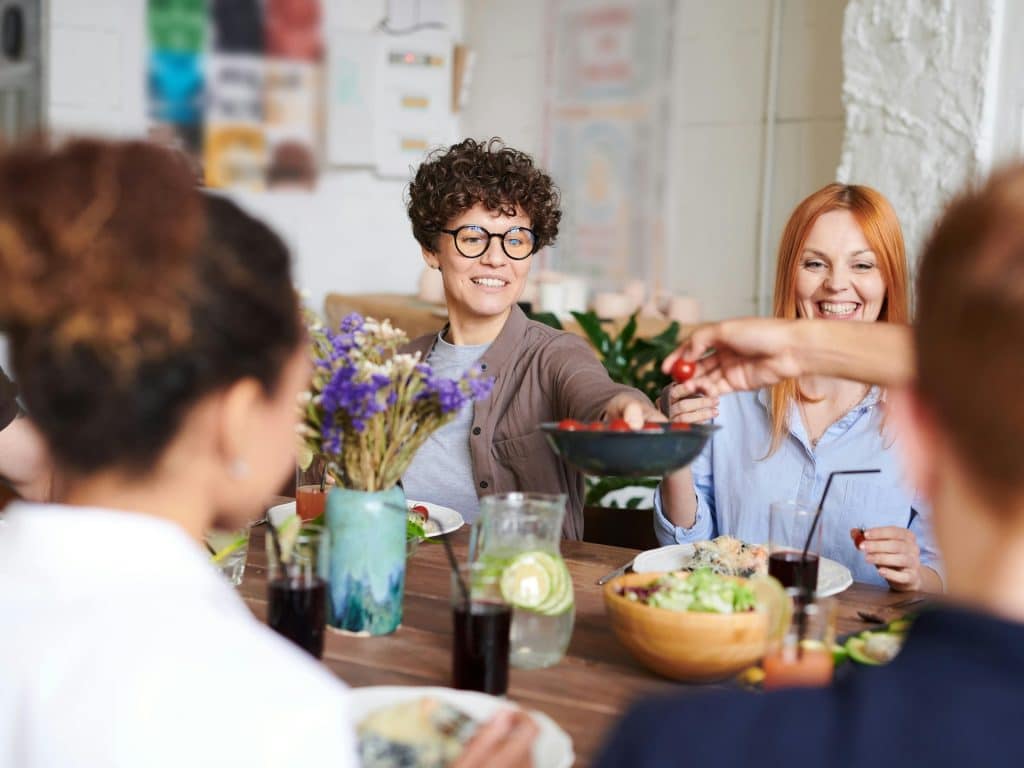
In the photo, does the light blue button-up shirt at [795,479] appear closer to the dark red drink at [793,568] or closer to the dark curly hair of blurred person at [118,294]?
the dark red drink at [793,568]

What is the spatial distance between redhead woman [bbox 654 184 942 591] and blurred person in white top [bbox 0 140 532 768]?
133cm

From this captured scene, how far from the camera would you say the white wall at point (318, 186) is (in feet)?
15.9

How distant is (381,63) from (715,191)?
1977 millimetres

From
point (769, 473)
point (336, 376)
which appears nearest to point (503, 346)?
point (769, 473)

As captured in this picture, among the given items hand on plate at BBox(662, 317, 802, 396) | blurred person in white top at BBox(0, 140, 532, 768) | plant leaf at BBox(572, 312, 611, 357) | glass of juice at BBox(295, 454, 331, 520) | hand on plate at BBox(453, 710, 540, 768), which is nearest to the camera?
blurred person in white top at BBox(0, 140, 532, 768)

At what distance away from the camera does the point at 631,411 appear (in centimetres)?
185

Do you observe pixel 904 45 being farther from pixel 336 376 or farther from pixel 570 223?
pixel 336 376

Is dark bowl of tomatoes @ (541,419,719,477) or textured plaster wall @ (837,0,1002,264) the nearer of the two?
dark bowl of tomatoes @ (541,419,719,477)

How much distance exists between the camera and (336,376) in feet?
5.10

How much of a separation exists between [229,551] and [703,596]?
29.5 inches

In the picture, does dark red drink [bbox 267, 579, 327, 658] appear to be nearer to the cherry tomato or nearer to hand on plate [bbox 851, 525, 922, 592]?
the cherry tomato

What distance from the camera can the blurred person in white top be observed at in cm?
81

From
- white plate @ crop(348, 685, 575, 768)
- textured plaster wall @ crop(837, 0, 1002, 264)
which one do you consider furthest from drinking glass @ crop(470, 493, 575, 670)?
textured plaster wall @ crop(837, 0, 1002, 264)

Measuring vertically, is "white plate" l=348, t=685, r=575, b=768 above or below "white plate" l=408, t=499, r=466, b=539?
above
